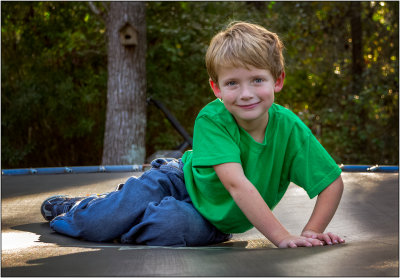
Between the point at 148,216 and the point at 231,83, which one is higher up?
the point at 231,83

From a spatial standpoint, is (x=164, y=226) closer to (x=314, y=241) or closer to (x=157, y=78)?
(x=314, y=241)

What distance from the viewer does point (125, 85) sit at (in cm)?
430

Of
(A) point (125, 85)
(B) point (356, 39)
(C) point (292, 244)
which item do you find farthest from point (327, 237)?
(B) point (356, 39)

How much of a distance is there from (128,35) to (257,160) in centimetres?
307

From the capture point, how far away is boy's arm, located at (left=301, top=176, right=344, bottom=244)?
1300 millimetres

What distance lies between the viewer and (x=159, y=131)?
5562 millimetres

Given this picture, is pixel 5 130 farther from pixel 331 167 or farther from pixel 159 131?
pixel 331 167

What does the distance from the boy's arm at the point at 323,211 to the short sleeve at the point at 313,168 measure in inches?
0.6

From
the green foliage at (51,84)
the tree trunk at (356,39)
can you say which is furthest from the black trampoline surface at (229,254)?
the tree trunk at (356,39)

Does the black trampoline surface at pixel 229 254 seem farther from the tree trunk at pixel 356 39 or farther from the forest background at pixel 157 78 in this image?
the tree trunk at pixel 356 39

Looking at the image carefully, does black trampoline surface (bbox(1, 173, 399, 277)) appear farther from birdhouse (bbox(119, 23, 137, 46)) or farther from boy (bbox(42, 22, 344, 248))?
birdhouse (bbox(119, 23, 137, 46))

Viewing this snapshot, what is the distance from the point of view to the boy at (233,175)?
1282 millimetres

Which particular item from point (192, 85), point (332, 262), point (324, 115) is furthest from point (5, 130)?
point (332, 262)

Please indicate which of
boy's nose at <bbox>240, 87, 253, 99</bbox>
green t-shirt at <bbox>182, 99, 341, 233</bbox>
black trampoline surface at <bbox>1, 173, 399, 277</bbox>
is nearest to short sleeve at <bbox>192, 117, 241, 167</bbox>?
green t-shirt at <bbox>182, 99, 341, 233</bbox>
